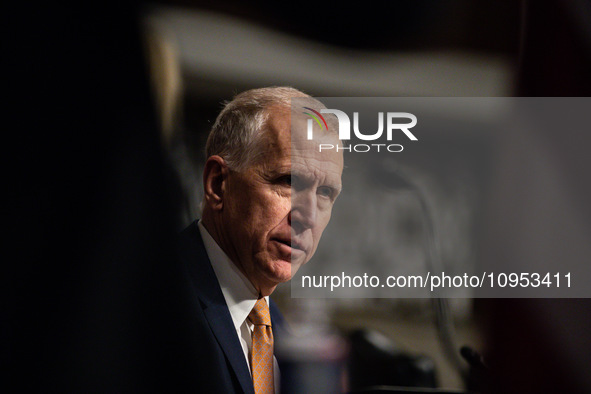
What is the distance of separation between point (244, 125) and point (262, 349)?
0.40 metres

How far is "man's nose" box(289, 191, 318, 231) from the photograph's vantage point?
34.5 inches

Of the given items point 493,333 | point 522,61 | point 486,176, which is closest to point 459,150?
point 486,176

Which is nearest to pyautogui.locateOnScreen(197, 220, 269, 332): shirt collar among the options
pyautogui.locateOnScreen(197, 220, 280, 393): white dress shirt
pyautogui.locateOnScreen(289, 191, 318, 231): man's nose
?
pyautogui.locateOnScreen(197, 220, 280, 393): white dress shirt

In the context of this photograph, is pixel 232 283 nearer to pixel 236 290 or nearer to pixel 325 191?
pixel 236 290

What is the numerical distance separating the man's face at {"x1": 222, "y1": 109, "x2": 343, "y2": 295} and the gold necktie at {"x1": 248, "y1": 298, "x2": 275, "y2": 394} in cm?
4

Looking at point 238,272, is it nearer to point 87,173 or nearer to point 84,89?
point 87,173

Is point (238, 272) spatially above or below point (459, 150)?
below

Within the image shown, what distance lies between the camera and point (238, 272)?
2.92 ft

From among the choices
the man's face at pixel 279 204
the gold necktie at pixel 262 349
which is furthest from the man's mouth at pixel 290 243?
the gold necktie at pixel 262 349

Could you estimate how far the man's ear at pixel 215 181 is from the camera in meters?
0.89

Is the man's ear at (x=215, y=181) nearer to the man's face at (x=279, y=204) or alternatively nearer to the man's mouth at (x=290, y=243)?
the man's face at (x=279, y=204)

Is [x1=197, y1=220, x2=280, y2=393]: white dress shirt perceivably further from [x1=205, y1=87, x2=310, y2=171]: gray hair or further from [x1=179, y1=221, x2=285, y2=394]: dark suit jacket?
[x1=205, y1=87, x2=310, y2=171]: gray hair

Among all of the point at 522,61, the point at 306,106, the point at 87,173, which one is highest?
the point at 522,61

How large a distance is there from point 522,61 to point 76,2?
806 millimetres
